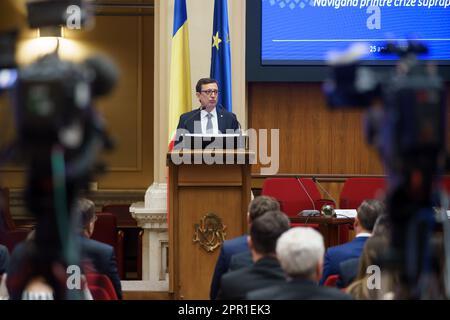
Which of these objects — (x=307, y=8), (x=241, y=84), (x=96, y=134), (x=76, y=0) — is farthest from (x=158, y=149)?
(x=96, y=134)

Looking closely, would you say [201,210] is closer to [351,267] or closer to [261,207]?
[261,207]

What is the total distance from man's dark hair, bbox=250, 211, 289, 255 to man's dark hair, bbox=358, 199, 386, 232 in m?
0.97

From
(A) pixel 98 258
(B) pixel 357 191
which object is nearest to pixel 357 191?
(B) pixel 357 191

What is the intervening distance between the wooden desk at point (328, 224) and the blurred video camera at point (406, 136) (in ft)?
14.5

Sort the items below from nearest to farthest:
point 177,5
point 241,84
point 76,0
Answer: point 76,0 → point 177,5 → point 241,84

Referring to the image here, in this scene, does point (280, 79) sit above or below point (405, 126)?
above

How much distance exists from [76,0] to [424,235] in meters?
2.45

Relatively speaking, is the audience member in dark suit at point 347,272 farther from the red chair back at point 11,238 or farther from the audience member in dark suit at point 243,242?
the red chair back at point 11,238

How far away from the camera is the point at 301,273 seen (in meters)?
3.34

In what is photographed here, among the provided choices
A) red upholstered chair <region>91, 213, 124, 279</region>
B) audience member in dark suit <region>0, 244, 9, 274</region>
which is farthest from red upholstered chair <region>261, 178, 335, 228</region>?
audience member in dark suit <region>0, 244, 9, 274</region>

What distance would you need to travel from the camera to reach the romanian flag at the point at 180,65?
342 inches

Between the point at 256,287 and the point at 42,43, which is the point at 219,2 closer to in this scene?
the point at 42,43

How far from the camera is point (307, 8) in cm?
1005

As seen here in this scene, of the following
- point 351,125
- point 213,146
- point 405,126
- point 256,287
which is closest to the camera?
point 405,126
